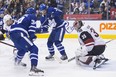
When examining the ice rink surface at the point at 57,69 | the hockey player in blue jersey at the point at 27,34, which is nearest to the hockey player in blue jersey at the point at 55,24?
the ice rink surface at the point at 57,69

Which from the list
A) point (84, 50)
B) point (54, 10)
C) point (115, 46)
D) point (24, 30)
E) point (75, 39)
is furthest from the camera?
point (75, 39)

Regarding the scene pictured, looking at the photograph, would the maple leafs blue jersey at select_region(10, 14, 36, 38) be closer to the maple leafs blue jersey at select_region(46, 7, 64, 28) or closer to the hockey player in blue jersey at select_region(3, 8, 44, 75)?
the hockey player in blue jersey at select_region(3, 8, 44, 75)

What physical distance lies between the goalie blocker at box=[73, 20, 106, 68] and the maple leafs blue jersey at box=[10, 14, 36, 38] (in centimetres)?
91

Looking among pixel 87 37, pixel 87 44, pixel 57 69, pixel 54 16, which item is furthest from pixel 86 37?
pixel 54 16

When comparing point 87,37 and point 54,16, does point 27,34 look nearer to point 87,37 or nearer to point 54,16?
point 87,37

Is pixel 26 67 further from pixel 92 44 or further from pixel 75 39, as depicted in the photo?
pixel 75 39

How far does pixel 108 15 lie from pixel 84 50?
6.33 meters

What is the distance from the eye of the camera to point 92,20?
12.6 meters

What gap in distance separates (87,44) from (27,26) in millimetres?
1153

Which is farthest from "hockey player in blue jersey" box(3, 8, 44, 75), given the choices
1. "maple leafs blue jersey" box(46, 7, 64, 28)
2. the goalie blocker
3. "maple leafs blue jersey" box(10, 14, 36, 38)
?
"maple leafs blue jersey" box(46, 7, 64, 28)

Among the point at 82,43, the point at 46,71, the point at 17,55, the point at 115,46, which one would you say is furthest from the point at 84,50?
the point at 115,46

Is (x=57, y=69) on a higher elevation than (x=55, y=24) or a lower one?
lower

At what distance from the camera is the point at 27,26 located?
631 cm

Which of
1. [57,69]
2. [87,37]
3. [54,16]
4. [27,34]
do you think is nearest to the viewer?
[27,34]
